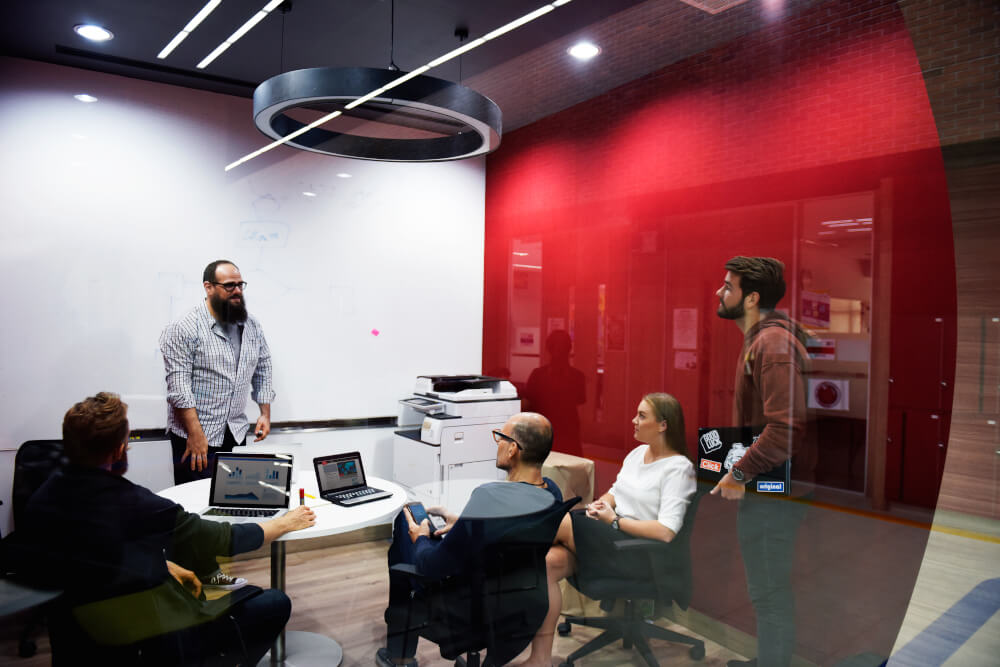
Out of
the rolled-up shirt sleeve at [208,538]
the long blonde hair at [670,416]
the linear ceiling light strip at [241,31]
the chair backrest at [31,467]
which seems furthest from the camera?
the long blonde hair at [670,416]

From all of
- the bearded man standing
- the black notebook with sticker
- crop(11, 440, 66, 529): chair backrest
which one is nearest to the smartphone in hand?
the bearded man standing

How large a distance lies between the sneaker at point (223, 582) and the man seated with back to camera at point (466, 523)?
488 millimetres

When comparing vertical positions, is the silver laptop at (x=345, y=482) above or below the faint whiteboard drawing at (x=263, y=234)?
below

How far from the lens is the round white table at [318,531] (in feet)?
6.80

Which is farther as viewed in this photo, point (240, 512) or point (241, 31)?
point (240, 512)

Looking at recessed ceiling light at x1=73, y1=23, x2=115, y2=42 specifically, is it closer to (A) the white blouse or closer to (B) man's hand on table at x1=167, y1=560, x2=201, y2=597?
(B) man's hand on table at x1=167, y1=560, x2=201, y2=597

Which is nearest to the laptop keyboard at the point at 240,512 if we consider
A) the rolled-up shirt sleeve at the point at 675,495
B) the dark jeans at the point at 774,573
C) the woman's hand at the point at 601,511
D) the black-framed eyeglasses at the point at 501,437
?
the black-framed eyeglasses at the point at 501,437

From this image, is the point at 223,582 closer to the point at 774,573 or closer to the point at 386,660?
the point at 386,660

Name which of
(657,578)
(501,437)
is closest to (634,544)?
(657,578)

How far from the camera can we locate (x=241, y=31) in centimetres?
185

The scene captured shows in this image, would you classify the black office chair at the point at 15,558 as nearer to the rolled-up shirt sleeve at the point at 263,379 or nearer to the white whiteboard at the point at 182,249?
the white whiteboard at the point at 182,249

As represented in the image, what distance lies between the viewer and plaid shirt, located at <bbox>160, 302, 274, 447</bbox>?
1614 millimetres

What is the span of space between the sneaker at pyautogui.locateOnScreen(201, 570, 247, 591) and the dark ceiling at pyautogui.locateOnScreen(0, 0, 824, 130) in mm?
1418

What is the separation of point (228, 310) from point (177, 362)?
215mm
